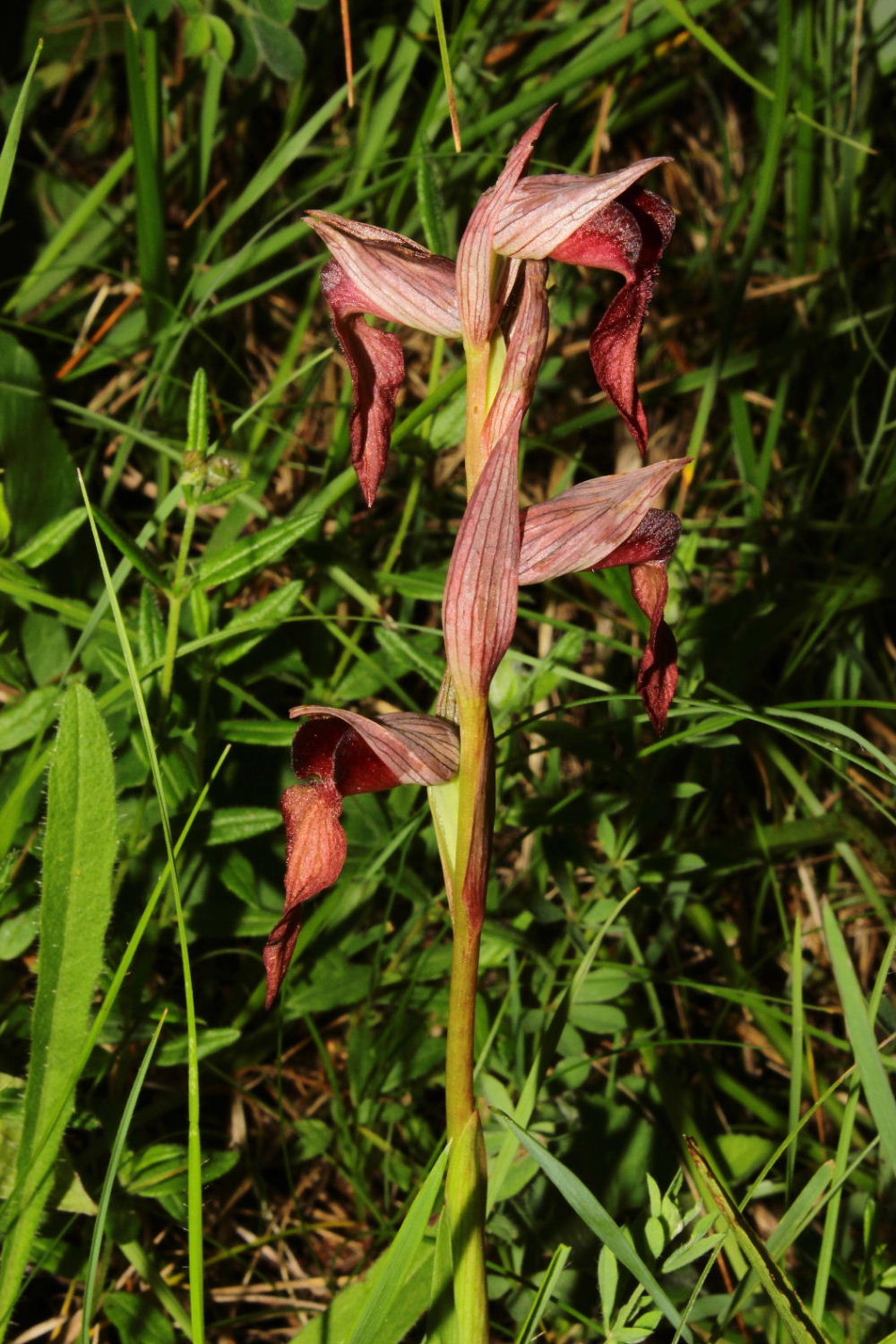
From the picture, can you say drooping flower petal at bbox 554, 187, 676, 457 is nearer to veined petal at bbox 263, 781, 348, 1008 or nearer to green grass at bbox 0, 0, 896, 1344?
green grass at bbox 0, 0, 896, 1344

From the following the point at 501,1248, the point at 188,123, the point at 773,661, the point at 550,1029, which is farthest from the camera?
the point at 773,661

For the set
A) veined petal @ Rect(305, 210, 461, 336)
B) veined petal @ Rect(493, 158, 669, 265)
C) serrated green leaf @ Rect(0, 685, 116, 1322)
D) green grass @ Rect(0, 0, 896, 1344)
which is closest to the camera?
veined petal @ Rect(493, 158, 669, 265)

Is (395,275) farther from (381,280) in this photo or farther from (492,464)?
(492,464)

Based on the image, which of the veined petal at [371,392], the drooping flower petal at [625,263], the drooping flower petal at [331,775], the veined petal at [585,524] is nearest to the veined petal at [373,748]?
the drooping flower petal at [331,775]

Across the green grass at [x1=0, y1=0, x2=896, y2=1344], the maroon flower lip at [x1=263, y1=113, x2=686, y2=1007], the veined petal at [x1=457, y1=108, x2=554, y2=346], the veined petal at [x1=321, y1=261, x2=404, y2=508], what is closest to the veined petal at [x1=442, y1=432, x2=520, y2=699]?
the maroon flower lip at [x1=263, y1=113, x2=686, y2=1007]

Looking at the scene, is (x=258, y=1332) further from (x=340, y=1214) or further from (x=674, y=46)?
(x=674, y=46)

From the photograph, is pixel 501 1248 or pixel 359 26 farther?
pixel 359 26

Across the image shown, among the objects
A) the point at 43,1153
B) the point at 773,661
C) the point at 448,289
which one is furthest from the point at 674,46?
the point at 43,1153
